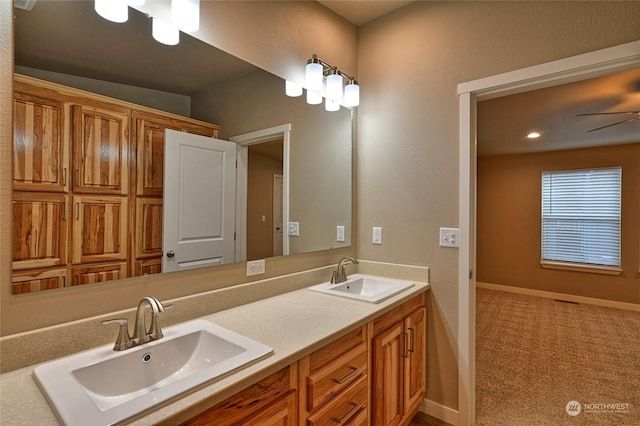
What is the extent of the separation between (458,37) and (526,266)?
4.50m

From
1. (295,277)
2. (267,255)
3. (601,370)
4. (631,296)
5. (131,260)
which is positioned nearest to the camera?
(131,260)

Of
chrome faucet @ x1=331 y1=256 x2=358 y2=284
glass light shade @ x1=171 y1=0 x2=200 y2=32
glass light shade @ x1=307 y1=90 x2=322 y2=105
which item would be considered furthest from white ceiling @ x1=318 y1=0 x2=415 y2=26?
chrome faucet @ x1=331 y1=256 x2=358 y2=284

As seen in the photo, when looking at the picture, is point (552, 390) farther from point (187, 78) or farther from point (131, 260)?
point (187, 78)

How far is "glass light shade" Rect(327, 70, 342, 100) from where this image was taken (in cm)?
206

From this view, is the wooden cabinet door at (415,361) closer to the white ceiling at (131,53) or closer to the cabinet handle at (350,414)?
the cabinet handle at (350,414)

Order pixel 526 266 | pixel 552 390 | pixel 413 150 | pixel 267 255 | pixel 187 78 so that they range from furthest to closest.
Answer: pixel 526 266 < pixel 552 390 < pixel 413 150 < pixel 267 255 < pixel 187 78

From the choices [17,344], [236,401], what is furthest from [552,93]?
[17,344]

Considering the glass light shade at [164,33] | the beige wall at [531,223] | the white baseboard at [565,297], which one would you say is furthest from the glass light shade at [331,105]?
the white baseboard at [565,297]

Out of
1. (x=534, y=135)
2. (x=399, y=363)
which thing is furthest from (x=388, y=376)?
(x=534, y=135)

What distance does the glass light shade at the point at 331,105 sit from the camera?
217 cm

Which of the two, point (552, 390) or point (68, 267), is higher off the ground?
point (68, 267)

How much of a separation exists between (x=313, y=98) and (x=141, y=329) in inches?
63.8

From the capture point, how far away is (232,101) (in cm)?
159

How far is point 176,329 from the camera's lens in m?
1.23
